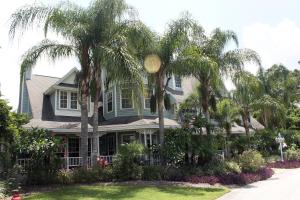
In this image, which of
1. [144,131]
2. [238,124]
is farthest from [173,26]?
[238,124]

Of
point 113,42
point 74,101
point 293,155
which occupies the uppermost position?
point 113,42

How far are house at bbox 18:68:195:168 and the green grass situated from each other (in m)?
8.37

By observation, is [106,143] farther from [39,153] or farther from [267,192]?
[267,192]

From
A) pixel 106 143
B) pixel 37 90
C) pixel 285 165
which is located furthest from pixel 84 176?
pixel 285 165

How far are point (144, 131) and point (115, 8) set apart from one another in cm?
950

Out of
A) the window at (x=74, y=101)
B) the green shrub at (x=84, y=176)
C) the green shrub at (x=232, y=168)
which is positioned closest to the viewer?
the green shrub at (x=84, y=176)

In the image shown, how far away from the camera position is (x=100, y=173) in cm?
1867

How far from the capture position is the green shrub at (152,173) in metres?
19.2

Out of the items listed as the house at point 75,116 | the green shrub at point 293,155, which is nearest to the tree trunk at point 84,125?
the house at point 75,116

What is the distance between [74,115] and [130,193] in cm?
1354

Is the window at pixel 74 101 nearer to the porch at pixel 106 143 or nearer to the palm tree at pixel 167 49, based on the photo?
the porch at pixel 106 143

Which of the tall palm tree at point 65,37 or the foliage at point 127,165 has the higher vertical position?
the tall palm tree at point 65,37

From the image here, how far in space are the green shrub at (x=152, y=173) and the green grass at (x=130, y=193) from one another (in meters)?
2.21

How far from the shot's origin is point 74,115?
89.8ft
